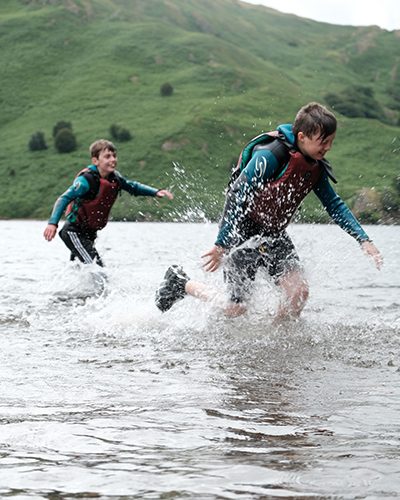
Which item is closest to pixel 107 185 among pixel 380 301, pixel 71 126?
pixel 380 301

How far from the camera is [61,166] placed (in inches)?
4011

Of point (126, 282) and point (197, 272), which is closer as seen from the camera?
point (126, 282)

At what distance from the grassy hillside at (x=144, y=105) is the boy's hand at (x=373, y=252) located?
66.9 metres

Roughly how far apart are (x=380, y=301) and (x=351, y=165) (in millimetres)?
90459

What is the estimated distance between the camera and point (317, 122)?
724cm

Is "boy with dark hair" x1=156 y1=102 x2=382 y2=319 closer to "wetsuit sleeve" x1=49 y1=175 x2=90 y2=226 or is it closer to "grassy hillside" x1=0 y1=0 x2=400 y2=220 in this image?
"wetsuit sleeve" x1=49 y1=175 x2=90 y2=226

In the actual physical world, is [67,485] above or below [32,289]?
above

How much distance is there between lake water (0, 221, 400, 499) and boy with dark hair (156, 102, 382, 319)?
38cm

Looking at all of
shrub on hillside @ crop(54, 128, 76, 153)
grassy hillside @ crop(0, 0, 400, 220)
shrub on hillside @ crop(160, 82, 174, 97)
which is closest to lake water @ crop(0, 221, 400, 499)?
grassy hillside @ crop(0, 0, 400, 220)

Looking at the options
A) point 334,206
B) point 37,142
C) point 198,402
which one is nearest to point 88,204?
point 334,206

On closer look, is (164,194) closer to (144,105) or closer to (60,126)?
(60,126)

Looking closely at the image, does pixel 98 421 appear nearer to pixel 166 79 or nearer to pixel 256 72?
pixel 166 79

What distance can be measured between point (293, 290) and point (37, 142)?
339ft

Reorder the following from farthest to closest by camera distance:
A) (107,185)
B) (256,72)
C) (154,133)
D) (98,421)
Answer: (256,72) → (154,133) → (107,185) → (98,421)
